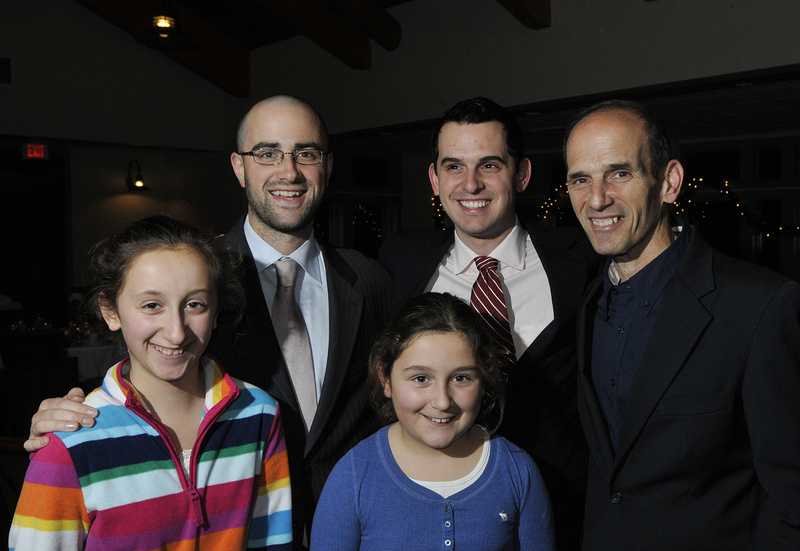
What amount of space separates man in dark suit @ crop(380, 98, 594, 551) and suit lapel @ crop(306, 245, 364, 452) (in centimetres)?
19

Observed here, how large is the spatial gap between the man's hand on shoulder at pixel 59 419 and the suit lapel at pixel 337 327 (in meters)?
0.56

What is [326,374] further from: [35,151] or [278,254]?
[35,151]

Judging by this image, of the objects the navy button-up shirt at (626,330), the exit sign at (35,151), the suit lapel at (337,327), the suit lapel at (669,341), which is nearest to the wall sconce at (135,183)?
the exit sign at (35,151)

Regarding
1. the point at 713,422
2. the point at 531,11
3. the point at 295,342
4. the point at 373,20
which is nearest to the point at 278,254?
the point at 295,342

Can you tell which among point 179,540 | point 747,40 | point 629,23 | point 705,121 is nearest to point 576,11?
point 629,23

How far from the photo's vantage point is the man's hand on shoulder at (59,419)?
137 cm

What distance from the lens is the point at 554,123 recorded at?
891 cm

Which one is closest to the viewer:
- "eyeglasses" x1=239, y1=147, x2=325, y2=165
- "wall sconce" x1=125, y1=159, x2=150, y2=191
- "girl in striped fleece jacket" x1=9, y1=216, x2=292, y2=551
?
"girl in striped fleece jacket" x1=9, y1=216, x2=292, y2=551

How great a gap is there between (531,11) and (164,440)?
6352 millimetres

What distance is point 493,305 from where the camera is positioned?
1941 millimetres

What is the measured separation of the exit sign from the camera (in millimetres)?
8586

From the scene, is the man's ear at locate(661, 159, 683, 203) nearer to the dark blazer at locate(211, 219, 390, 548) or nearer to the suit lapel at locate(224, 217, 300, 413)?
the dark blazer at locate(211, 219, 390, 548)

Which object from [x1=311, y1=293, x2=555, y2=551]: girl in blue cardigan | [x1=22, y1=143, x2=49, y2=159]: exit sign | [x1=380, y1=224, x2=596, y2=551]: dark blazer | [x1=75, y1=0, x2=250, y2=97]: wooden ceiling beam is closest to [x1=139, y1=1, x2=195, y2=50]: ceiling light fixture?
[x1=75, y1=0, x2=250, y2=97]: wooden ceiling beam

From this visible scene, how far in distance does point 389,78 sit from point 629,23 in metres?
3.22
